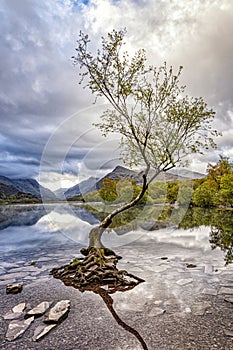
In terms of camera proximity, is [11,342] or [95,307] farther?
[95,307]

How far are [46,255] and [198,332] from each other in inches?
368

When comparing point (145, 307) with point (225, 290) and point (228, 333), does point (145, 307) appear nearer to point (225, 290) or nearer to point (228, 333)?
point (228, 333)

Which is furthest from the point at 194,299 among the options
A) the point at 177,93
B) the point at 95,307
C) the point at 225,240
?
the point at 225,240

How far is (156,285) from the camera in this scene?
790 centimetres

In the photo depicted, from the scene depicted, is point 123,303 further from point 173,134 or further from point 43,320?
point 173,134

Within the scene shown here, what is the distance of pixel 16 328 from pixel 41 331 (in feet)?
2.06

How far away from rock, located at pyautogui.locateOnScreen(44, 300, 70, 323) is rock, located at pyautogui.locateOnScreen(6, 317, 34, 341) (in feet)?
1.32

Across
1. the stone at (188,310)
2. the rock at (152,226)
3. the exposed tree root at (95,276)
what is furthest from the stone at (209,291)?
the rock at (152,226)

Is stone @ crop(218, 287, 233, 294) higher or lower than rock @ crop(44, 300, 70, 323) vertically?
higher

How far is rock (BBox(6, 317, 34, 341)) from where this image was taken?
5081mm

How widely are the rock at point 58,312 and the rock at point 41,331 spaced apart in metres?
0.20

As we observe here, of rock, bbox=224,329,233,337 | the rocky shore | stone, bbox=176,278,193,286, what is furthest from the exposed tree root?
rock, bbox=224,329,233,337

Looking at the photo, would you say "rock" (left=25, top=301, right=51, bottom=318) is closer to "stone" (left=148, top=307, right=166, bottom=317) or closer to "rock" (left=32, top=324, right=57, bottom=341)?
"rock" (left=32, top=324, right=57, bottom=341)

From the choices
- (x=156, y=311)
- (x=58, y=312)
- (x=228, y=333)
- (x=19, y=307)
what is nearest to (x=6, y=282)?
(x=19, y=307)
